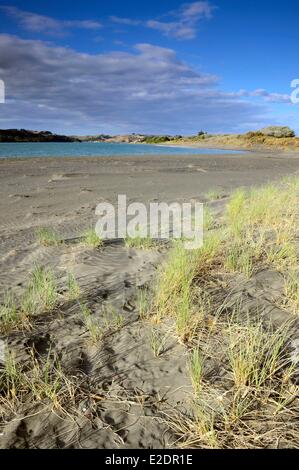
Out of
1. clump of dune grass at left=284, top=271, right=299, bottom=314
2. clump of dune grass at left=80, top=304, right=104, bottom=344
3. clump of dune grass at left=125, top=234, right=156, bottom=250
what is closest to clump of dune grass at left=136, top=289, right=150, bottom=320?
clump of dune grass at left=80, top=304, right=104, bottom=344

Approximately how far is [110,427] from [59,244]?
3273 mm

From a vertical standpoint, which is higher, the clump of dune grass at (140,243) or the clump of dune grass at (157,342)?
the clump of dune grass at (140,243)

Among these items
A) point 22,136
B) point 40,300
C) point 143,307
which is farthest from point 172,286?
point 22,136

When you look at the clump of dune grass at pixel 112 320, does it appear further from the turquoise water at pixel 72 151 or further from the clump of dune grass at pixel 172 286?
the turquoise water at pixel 72 151

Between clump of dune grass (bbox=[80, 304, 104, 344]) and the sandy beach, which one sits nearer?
the sandy beach

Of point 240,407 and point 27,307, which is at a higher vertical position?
point 27,307

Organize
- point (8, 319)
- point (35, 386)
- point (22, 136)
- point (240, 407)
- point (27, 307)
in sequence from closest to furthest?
point (240, 407) → point (35, 386) → point (8, 319) → point (27, 307) → point (22, 136)

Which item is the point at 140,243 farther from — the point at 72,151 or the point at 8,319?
the point at 72,151

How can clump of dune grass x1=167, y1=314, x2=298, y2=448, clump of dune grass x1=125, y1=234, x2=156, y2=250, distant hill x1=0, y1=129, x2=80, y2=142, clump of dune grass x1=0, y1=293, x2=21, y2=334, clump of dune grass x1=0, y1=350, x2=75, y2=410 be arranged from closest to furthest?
clump of dune grass x1=167, y1=314, x2=298, y2=448 < clump of dune grass x1=0, y1=350, x2=75, y2=410 < clump of dune grass x1=0, y1=293, x2=21, y2=334 < clump of dune grass x1=125, y1=234, x2=156, y2=250 < distant hill x1=0, y1=129, x2=80, y2=142

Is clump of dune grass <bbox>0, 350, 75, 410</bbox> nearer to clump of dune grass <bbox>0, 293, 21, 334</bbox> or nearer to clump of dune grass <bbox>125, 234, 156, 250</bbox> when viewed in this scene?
clump of dune grass <bbox>0, 293, 21, 334</bbox>

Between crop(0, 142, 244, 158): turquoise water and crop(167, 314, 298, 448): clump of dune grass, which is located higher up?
crop(0, 142, 244, 158): turquoise water

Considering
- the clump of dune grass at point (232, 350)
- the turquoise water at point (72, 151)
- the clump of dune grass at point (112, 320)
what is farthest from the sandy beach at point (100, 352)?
the turquoise water at point (72, 151)

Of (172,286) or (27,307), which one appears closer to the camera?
(27,307)
